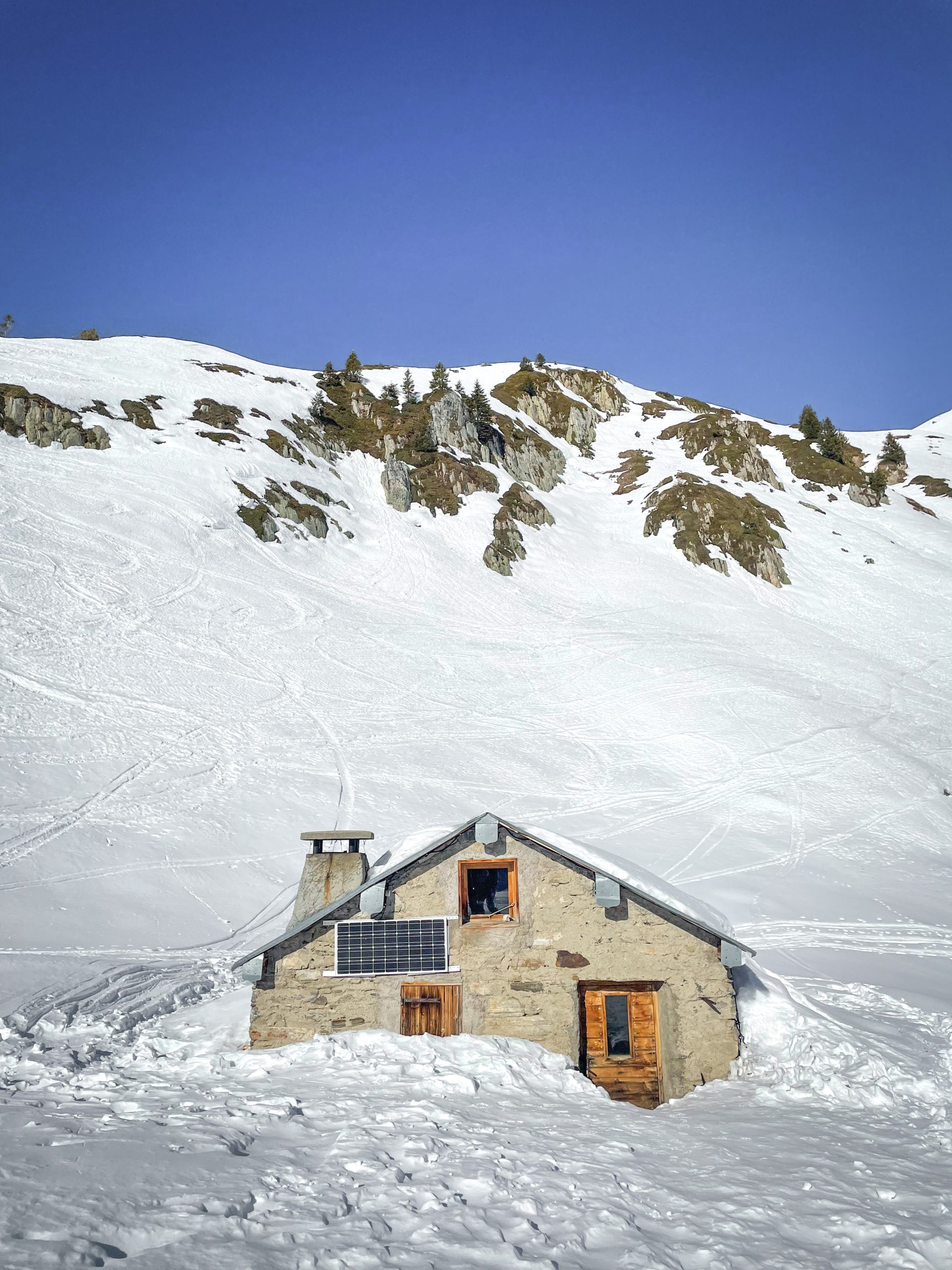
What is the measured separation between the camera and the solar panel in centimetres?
1328

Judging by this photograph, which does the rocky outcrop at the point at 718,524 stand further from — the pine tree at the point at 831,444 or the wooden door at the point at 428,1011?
the wooden door at the point at 428,1011

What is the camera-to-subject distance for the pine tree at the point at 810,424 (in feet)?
344

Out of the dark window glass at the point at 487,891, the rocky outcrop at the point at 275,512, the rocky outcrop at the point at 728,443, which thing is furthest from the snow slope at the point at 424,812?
the rocky outcrop at the point at 728,443

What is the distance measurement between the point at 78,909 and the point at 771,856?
21417mm

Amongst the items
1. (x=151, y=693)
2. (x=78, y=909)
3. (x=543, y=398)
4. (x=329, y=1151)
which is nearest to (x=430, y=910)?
(x=329, y=1151)

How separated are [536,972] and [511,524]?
5594cm

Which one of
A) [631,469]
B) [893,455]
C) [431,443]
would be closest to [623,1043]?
[431,443]

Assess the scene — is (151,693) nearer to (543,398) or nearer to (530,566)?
(530,566)

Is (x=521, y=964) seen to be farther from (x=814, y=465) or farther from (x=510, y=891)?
(x=814, y=465)

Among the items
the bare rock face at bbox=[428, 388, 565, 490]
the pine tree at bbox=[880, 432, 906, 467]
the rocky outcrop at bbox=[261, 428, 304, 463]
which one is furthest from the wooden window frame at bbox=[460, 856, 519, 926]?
the pine tree at bbox=[880, 432, 906, 467]

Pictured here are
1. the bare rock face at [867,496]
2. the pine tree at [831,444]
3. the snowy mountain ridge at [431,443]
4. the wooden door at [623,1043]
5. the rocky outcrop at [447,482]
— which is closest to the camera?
the wooden door at [623,1043]

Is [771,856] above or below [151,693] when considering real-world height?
below

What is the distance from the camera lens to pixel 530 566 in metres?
62.3

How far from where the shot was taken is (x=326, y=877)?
1435cm
